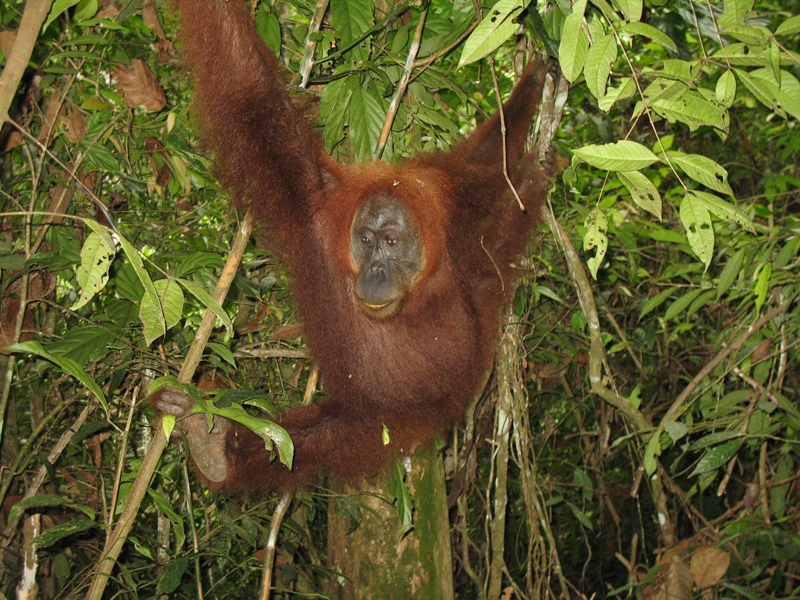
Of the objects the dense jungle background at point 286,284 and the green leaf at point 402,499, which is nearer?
the dense jungle background at point 286,284

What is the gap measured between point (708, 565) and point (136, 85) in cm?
328

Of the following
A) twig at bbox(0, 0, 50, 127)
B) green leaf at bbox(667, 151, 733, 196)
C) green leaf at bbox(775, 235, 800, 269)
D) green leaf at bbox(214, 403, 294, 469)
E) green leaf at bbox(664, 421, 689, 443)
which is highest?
twig at bbox(0, 0, 50, 127)

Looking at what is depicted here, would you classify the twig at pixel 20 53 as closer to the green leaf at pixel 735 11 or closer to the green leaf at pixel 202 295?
the green leaf at pixel 202 295

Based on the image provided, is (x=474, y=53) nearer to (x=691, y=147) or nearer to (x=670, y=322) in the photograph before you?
(x=670, y=322)

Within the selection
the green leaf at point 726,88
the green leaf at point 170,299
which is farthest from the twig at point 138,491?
the green leaf at point 726,88

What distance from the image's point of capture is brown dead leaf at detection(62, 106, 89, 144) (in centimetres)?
283

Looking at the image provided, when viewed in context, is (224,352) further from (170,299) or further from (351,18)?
(351,18)

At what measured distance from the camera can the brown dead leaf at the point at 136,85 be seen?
2.63m

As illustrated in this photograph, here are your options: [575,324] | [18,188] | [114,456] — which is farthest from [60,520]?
[575,324]

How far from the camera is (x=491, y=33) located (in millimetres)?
1466

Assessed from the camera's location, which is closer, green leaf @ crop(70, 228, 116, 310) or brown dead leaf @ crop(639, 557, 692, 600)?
green leaf @ crop(70, 228, 116, 310)

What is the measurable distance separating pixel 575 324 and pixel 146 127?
2.35 m

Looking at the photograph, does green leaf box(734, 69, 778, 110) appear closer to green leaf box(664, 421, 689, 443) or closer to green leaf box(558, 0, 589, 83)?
green leaf box(558, 0, 589, 83)

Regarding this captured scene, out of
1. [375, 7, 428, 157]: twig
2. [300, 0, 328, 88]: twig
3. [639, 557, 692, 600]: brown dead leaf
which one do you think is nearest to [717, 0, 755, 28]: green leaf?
[375, 7, 428, 157]: twig
